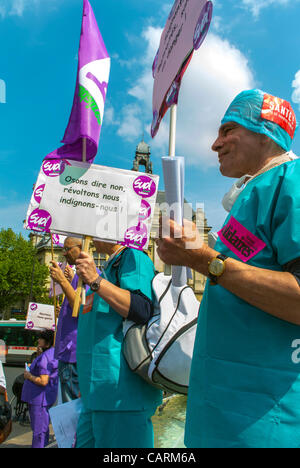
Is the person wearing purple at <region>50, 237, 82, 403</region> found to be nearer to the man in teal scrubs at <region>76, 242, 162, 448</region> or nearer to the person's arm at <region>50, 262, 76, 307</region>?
the person's arm at <region>50, 262, 76, 307</region>

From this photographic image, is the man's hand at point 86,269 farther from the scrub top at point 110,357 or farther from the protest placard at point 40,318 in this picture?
the protest placard at point 40,318

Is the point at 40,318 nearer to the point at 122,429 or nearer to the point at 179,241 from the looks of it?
the point at 122,429

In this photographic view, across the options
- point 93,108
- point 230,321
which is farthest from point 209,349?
point 93,108

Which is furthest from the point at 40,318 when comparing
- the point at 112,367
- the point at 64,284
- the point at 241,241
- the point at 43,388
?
the point at 241,241

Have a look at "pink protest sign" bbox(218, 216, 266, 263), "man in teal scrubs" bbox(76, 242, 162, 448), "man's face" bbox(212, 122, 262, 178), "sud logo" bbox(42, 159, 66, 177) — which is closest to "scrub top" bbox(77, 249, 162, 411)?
"man in teal scrubs" bbox(76, 242, 162, 448)

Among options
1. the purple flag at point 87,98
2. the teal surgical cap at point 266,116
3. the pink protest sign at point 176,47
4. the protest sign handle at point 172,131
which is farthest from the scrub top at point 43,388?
the teal surgical cap at point 266,116

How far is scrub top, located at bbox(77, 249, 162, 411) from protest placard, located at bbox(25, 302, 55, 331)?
5.83 m

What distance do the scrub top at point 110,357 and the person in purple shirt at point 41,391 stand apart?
308 centimetres

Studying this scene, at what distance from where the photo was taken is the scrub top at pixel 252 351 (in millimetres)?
1171

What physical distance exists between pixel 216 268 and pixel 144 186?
1.64 m

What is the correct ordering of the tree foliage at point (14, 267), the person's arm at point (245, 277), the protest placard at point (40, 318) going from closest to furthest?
the person's arm at point (245, 277) < the protest placard at point (40, 318) < the tree foliage at point (14, 267)

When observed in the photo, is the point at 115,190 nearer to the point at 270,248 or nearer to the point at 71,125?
the point at 71,125

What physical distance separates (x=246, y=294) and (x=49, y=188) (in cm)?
198

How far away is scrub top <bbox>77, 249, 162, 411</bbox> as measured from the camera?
7.42 feet
